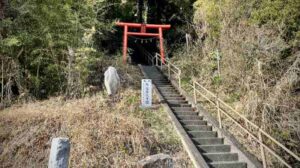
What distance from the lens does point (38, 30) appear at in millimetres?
12930

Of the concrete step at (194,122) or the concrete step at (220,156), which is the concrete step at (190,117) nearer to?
the concrete step at (194,122)

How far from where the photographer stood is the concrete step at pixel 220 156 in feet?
28.9

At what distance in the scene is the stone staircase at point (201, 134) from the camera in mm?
8758

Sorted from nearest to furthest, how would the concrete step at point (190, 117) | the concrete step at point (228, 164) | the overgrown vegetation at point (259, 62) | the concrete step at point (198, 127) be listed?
the concrete step at point (228, 164) → the overgrown vegetation at point (259, 62) → the concrete step at point (198, 127) → the concrete step at point (190, 117)

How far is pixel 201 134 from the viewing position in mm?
10117

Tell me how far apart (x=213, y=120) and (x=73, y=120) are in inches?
169

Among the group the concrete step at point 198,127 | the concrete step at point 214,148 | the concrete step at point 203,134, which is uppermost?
the concrete step at point 198,127

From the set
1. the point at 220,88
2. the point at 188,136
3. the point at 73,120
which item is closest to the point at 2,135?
the point at 73,120

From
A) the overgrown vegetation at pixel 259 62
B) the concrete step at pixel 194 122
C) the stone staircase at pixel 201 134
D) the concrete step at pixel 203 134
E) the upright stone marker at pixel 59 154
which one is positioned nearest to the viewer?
the upright stone marker at pixel 59 154

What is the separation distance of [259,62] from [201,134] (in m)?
3.11

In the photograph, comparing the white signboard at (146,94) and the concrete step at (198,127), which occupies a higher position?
the white signboard at (146,94)

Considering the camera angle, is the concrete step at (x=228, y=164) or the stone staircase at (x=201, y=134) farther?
the stone staircase at (x=201, y=134)

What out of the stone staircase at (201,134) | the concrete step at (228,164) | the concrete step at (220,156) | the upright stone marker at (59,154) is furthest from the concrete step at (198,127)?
the upright stone marker at (59,154)

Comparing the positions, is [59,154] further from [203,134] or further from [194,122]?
[194,122]
